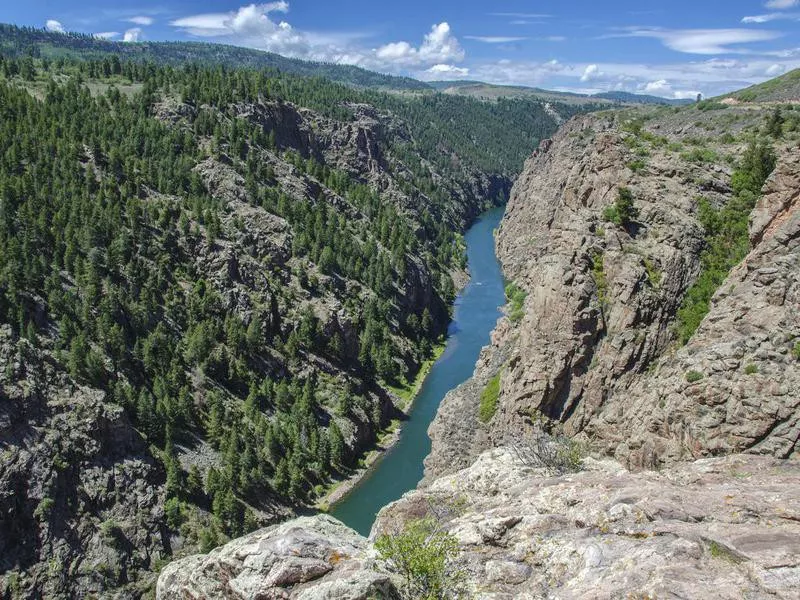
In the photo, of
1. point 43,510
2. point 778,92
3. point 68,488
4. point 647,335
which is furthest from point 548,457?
point 778,92

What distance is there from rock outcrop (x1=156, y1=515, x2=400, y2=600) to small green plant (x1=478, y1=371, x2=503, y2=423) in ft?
132

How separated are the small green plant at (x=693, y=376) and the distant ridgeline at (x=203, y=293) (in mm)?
54229

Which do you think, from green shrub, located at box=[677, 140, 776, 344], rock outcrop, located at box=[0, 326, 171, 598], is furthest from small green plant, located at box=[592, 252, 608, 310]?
rock outcrop, located at box=[0, 326, 171, 598]

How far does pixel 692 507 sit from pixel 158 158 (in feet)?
412

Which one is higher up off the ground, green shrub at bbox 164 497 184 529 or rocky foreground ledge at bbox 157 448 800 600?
rocky foreground ledge at bbox 157 448 800 600

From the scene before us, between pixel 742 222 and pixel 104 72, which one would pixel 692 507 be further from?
pixel 104 72

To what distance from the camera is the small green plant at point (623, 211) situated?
5581 cm

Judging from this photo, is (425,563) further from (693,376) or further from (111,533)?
(111,533)

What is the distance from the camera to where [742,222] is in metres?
51.5

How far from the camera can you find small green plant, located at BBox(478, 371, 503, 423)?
65.0 m

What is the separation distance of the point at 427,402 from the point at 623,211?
58927 millimetres

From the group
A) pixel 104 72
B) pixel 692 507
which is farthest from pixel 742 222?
pixel 104 72

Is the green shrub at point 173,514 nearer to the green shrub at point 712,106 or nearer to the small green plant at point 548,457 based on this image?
the small green plant at point 548,457

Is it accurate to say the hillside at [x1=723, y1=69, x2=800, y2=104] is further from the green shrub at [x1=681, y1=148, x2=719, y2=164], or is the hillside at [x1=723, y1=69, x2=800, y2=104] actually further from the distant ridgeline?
the distant ridgeline
